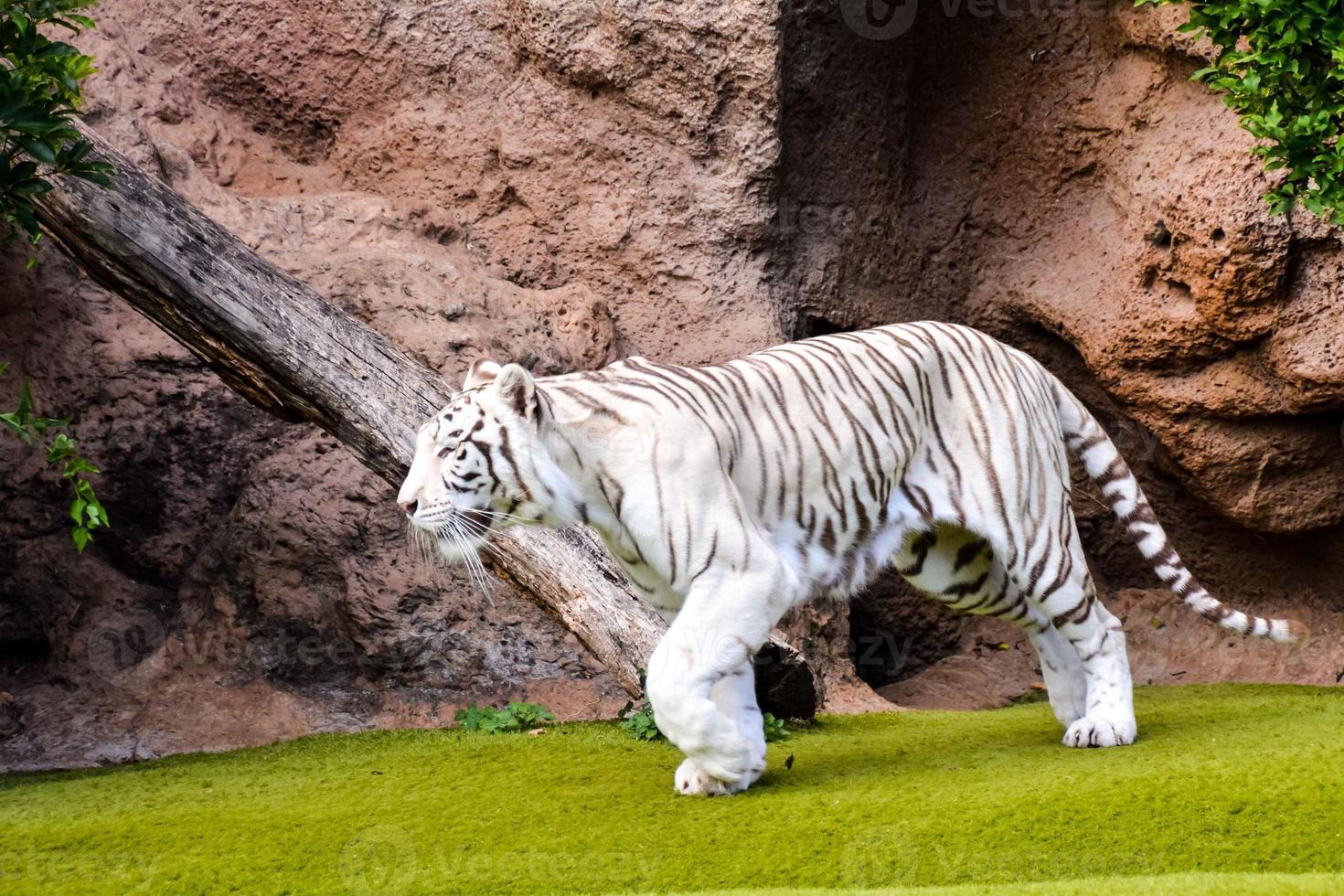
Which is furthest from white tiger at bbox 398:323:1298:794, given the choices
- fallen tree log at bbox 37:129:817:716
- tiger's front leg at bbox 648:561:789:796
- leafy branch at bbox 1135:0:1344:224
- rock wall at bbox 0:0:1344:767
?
rock wall at bbox 0:0:1344:767

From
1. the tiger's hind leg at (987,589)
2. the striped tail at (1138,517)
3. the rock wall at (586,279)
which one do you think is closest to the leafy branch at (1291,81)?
the striped tail at (1138,517)

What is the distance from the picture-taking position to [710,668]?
12.2 ft

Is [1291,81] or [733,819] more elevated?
[1291,81]

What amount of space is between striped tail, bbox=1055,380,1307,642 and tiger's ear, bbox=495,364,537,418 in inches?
77.3

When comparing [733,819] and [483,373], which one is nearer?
[733,819]

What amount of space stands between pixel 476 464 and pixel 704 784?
1.11 metres

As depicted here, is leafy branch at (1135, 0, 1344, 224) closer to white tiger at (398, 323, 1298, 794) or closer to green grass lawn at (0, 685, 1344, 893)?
white tiger at (398, 323, 1298, 794)

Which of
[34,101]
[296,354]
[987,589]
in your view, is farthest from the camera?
[296,354]

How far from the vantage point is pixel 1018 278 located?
6906mm

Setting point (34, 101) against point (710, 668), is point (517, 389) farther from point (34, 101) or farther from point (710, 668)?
point (34, 101)

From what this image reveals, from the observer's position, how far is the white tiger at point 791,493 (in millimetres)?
3854

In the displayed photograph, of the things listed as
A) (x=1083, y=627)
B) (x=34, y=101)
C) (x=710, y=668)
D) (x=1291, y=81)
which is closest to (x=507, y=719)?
(x=710, y=668)

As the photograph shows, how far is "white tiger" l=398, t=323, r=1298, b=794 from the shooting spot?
12.6ft

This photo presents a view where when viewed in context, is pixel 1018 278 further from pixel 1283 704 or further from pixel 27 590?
pixel 27 590
